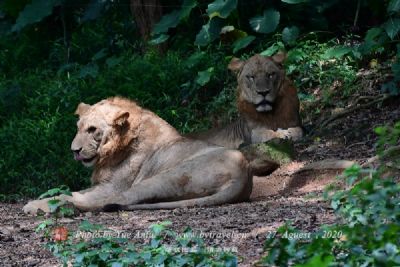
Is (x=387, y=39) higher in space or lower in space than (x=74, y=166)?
higher

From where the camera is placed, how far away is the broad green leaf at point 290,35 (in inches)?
478

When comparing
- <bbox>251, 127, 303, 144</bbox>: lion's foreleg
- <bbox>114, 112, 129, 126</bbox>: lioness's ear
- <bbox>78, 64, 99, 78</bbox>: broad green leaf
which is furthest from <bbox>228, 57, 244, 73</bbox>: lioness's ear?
<bbox>78, 64, 99, 78</bbox>: broad green leaf

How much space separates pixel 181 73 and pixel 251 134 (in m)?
2.01

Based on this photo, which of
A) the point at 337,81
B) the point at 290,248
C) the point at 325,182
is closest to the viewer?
the point at 290,248

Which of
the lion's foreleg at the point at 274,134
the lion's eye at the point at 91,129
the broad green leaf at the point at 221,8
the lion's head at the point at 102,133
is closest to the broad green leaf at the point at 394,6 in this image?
the lion's foreleg at the point at 274,134

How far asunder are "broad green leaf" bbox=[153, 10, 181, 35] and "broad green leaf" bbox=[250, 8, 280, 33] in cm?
92

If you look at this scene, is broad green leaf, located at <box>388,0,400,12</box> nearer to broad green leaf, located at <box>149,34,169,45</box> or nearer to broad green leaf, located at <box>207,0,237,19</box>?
broad green leaf, located at <box>207,0,237,19</box>

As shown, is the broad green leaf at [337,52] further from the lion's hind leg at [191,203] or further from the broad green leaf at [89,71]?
the lion's hind leg at [191,203]

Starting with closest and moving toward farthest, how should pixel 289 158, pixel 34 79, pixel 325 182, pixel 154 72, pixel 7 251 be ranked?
1. pixel 7 251
2. pixel 325 182
3. pixel 289 158
4. pixel 154 72
5. pixel 34 79

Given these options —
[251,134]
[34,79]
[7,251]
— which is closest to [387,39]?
[251,134]

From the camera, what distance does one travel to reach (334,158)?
9602 millimetres

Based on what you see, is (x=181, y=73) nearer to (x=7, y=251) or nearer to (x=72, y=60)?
(x=72, y=60)

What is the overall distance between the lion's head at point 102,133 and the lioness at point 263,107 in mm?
1374

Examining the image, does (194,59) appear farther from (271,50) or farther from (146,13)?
(146,13)
